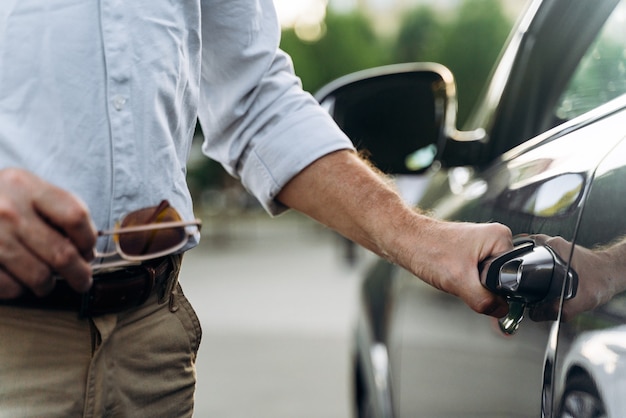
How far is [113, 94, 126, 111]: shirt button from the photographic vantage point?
5.14 feet

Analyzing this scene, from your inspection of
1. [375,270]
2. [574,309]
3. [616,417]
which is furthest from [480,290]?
[375,270]

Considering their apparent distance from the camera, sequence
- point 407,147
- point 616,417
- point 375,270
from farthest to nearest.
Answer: point 375,270 < point 407,147 < point 616,417

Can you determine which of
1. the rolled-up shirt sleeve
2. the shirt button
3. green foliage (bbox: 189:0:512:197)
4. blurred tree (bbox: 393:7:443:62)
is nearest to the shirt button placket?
the shirt button

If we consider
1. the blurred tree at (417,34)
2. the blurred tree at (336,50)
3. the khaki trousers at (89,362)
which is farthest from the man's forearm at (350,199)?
the blurred tree at (417,34)

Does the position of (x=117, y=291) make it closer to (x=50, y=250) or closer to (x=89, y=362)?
(x=89, y=362)

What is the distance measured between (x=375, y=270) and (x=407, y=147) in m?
1.12

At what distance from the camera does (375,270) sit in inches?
133

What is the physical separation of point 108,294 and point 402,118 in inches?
37.3

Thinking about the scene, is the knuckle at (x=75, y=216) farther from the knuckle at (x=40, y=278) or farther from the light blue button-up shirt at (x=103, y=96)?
the light blue button-up shirt at (x=103, y=96)

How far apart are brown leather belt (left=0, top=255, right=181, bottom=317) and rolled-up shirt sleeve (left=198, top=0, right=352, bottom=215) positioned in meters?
0.38

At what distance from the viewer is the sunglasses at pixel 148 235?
1.31m

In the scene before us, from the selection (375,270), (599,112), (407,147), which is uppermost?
(599,112)

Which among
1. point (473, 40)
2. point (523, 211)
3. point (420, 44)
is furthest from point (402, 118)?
point (420, 44)

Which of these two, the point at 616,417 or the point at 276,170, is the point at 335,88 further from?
the point at 616,417
